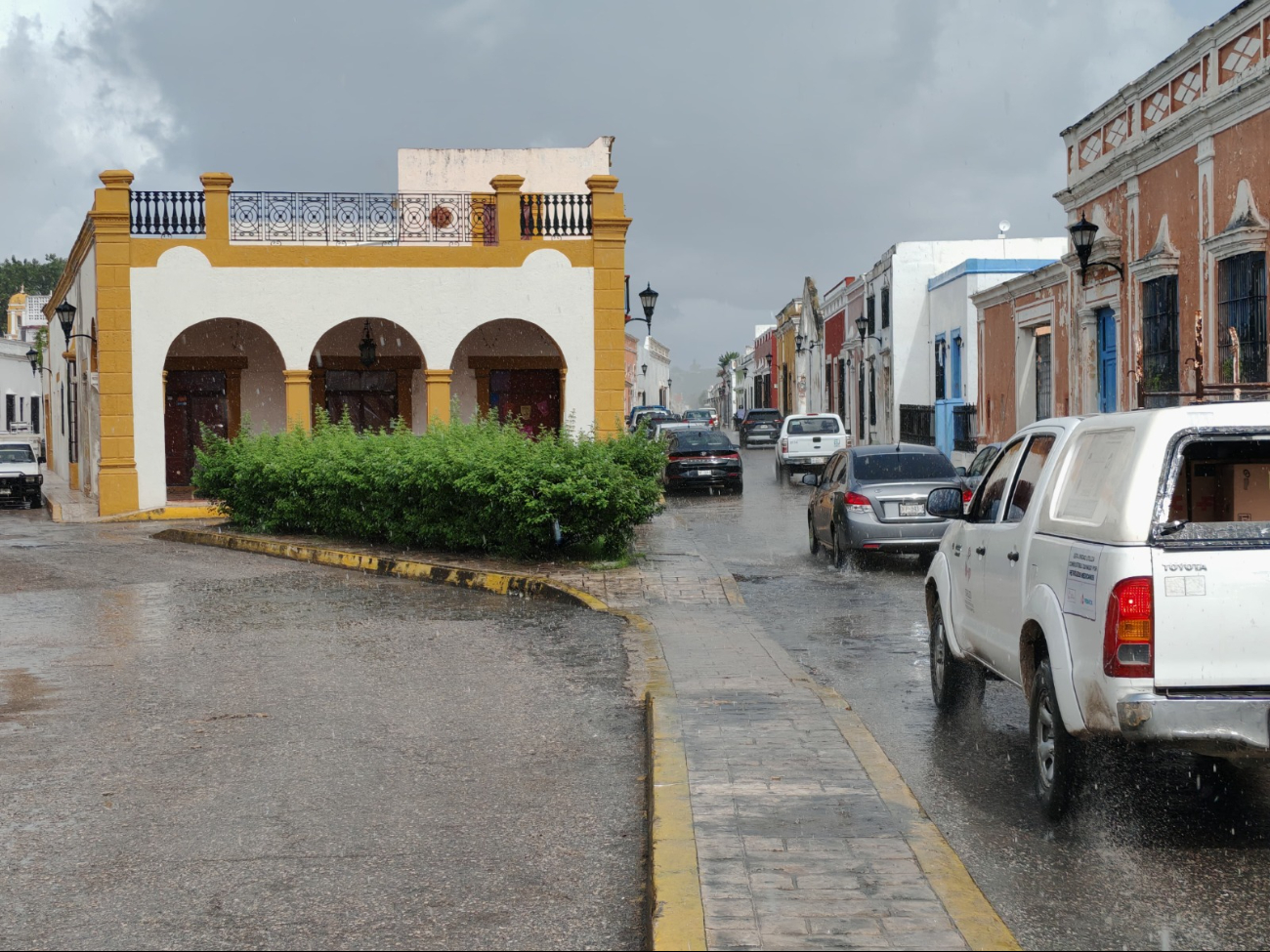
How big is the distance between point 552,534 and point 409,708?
22.7ft

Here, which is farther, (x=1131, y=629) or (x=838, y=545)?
(x=838, y=545)

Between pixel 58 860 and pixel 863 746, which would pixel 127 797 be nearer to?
pixel 58 860

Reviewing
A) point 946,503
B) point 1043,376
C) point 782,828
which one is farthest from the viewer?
point 1043,376

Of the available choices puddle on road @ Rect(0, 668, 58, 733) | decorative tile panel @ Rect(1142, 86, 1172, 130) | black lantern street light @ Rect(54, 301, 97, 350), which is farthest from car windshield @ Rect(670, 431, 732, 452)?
puddle on road @ Rect(0, 668, 58, 733)

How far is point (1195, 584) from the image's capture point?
5.18 meters

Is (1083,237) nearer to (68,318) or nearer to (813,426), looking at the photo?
(813,426)

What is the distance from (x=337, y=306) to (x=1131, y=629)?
22.1 metres

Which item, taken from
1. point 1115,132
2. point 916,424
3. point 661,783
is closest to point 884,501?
point 1115,132

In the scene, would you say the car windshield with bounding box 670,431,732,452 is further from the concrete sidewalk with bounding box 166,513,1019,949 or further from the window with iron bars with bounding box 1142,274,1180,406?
the concrete sidewalk with bounding box 166,513,1019,949

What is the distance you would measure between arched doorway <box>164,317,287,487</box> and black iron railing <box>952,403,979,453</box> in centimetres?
1621

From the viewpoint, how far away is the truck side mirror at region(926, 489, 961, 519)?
7719 millimetres

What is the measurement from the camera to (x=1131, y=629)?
17.1ft

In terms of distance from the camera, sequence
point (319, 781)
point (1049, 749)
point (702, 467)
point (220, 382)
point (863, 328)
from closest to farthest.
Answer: point (1049, 749), point (319, 781), point (220, 382), point (702, 467), point (863, 328)

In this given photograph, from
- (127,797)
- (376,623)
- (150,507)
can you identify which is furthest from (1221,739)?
(150,507)
